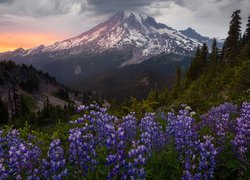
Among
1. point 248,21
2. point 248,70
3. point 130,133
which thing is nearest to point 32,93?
point 248,21

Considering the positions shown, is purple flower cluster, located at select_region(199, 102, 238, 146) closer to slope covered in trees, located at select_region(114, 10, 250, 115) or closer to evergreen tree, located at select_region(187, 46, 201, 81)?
slope covered in trees, located at select_region(114, 10, 250, 115)

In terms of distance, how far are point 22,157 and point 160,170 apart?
2.76 m

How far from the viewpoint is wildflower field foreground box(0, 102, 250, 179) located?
210 inches

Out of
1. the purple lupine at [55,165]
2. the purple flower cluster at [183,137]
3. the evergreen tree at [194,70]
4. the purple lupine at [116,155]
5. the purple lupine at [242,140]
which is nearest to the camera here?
the purple lupine at [116,155]

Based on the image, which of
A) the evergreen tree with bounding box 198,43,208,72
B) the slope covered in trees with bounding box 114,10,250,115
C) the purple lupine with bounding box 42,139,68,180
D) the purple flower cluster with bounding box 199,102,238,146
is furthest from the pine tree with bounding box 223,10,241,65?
the purple lupine with bounding box 42,139,68,180

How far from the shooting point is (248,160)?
20.8ft

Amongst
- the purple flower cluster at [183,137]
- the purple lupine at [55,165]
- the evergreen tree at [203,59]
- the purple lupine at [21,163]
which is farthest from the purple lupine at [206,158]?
the evergreen tree at [203,59]

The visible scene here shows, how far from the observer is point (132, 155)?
5.15 meters

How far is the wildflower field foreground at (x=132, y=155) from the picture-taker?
5.34m

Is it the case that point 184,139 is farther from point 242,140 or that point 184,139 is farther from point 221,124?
point 221,124

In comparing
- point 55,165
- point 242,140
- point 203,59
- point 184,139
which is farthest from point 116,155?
point 203,59

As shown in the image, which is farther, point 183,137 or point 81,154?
point 183,137

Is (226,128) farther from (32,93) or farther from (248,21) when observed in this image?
(32,93)

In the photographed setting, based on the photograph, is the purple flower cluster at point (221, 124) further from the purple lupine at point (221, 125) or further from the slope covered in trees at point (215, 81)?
the slope covered in trees at point (215, 81)
